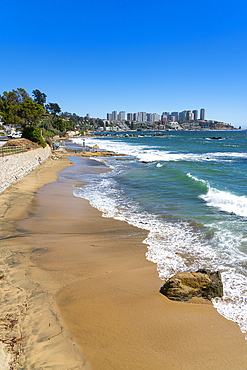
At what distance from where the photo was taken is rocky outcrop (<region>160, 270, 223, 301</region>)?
5.06m

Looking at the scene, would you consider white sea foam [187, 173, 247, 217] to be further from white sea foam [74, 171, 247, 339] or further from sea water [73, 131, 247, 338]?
white sea foam [74, 171, 247, 339]

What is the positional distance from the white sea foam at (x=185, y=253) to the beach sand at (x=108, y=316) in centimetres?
35

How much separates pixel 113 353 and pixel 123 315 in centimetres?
88

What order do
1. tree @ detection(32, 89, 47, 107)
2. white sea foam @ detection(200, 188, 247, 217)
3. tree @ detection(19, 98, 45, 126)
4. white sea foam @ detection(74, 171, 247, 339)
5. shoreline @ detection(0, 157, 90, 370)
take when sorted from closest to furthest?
shoreline @ detection(0, 157, 90, 370), white sea foam @ detection(74, 171, 247, 339), white sea foam @ detection(200, 188, 247, 217), tree @ detection(19, 98, 45, 126), tree @ detection(32, 89, 47, 107)

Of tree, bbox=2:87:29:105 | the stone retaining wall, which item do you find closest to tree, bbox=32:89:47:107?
tree, bbox=2:87:29:105

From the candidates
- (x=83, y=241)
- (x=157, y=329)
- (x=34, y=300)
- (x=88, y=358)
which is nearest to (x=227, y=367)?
(x=157, y=329)

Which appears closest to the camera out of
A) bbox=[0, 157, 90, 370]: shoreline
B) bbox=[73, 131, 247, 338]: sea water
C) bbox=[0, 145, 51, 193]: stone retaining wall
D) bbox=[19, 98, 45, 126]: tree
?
bbox=[0, 157, 90, 370]: shoreline

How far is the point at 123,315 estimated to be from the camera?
180 inches

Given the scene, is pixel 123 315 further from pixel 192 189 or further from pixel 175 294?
pixel 192 189

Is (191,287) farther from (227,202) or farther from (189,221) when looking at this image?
(227,202)

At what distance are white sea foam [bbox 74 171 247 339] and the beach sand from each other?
1.13 ft

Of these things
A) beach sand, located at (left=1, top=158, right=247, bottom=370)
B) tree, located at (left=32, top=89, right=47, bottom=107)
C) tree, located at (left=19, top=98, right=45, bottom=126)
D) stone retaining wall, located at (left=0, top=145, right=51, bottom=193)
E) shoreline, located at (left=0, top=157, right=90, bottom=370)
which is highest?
tree, located at (left=32, top=89, right=47, bottom=107)

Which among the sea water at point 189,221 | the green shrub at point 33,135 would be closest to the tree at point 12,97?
the green shrub at point 33,135

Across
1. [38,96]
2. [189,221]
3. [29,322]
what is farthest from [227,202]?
[38,96]
